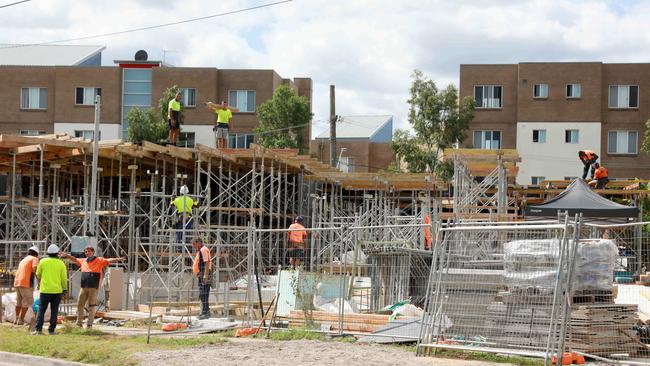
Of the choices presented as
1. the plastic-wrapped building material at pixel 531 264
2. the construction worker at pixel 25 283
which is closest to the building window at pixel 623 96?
the construction worker at pixel 25 283

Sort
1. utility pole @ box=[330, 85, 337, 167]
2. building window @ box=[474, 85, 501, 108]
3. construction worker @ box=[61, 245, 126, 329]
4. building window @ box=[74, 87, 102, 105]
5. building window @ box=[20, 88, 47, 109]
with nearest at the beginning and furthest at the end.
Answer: construction worker @ box=[61, 245, 126, 329] → utility pole @ box=[330, 85, 337, 167] → building window @ box=[474, 85, 501, 108] → building window @ box=[74, 87, 102, 105] → building window @ box=[20, 88, 47, 109]

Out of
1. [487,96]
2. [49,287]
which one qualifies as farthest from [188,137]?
[49,287]

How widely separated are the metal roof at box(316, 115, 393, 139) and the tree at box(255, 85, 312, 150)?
2153 cm

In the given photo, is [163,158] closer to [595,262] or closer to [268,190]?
[268,190]

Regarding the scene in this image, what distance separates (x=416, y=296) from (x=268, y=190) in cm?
1919

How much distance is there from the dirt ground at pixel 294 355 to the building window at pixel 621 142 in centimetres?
4228

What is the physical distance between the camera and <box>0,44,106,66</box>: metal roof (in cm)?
6831

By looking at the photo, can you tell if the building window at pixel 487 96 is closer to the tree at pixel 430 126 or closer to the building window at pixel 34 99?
the tree at pixel 430 126

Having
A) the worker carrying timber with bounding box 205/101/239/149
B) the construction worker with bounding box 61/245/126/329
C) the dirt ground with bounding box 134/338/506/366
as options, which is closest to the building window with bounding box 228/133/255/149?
the worker carrying timber with bounding box 205/101/239/149

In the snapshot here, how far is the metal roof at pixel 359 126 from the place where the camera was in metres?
76.0

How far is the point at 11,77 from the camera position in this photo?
5941 cm

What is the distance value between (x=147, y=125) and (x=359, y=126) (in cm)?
2905

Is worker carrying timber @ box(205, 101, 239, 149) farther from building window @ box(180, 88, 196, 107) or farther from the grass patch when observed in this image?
building window @ box(180, 88, 196, 107)

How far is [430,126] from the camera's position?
49156 mm
